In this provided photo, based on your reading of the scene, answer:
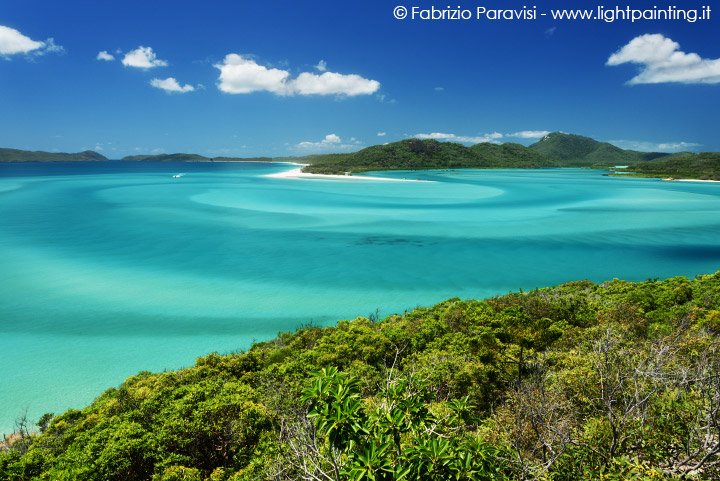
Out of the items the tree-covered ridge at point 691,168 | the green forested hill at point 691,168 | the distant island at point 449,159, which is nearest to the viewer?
the tree-covered ridge at point 691,168

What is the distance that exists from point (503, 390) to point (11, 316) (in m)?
17.4

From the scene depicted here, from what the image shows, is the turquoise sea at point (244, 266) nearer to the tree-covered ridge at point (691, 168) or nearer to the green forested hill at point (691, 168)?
the tree-covered ridge at point (691, 168)

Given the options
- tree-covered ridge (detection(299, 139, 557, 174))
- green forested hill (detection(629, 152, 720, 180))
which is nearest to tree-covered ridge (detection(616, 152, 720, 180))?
green forested hill (detection(629, 152, 720, 180))

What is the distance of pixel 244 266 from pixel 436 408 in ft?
55.5

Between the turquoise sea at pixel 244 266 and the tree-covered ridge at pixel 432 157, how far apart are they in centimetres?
10528

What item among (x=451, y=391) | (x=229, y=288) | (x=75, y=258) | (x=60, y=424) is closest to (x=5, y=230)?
(x=75, y=258)

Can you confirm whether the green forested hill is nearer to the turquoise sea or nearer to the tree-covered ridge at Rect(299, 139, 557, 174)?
the tree-covered ridge at Rect(299, 139, 557, 174)

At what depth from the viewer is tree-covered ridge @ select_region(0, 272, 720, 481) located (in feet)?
10.5

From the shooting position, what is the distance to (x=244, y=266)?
68.4 ft

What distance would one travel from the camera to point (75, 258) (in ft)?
71.9

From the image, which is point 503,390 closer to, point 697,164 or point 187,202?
point 187,202

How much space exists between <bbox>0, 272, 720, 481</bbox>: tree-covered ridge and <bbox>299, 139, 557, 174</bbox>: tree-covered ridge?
129 meters

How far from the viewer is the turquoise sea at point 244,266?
12039 millimetres

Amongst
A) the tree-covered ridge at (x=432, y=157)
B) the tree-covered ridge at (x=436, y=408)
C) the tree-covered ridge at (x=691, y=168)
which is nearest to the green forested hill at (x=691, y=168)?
the tree-covered ridge at (x=691, y=168)
